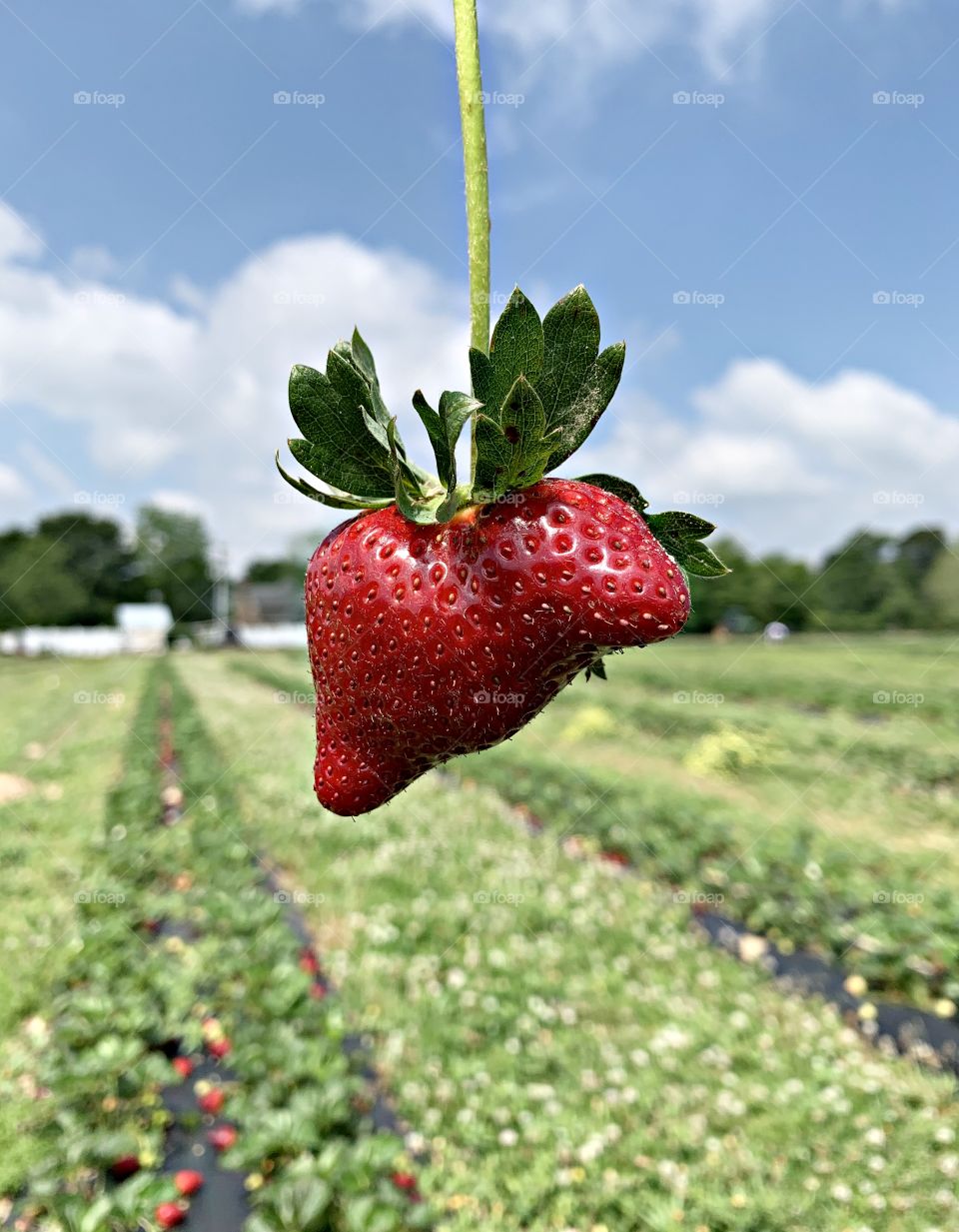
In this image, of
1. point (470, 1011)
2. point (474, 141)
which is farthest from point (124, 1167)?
point (474, 141)

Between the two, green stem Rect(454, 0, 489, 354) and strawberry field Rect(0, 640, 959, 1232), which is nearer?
green stem Rect(454, 0, 489, 354)

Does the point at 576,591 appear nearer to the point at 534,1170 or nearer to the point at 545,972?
the point at 534,1170

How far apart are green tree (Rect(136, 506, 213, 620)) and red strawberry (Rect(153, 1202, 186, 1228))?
46.1 metres

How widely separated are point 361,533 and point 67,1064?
12.9 ft

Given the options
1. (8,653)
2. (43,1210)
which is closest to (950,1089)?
(43,1210)

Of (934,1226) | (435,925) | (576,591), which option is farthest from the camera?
(435,925)

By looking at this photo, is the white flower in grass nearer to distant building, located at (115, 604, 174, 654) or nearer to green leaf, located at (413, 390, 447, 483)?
green leaf, located at (413, 390, 447, 483)

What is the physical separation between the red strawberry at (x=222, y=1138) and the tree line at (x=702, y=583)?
30.8m

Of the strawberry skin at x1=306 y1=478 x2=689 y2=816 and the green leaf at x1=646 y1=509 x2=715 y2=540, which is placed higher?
the green leaf at x1=646 y1=509 x2=715 y2=540

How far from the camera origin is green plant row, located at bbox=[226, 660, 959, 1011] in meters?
4.53

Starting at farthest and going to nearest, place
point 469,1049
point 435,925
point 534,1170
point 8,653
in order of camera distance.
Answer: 1. point 8,653
2. point 435,925
3. point 469,1049
4. point 534,1170

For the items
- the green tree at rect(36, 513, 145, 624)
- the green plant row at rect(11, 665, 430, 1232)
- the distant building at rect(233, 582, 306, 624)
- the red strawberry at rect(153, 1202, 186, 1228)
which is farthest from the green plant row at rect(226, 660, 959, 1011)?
the green tree at rect(36, 513, 145, 624)

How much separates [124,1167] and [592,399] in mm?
3806

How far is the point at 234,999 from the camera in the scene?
164 inches
